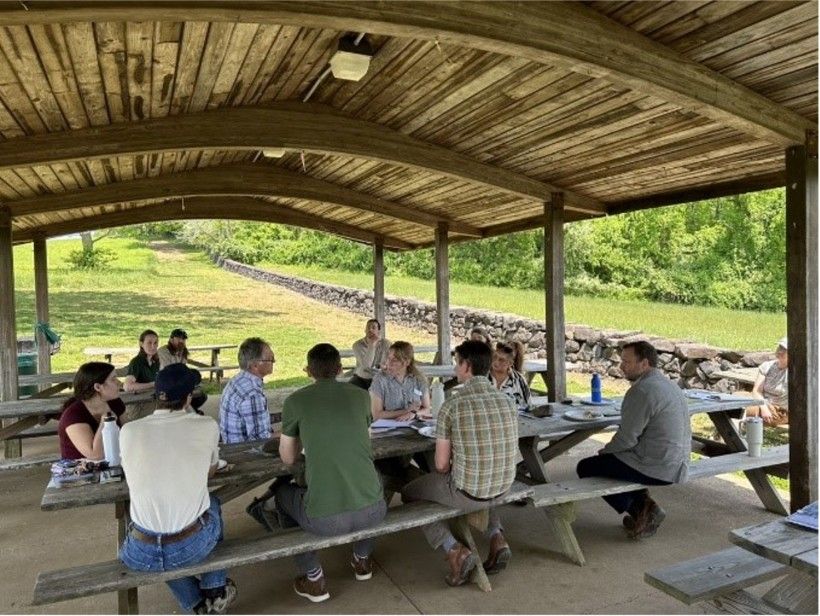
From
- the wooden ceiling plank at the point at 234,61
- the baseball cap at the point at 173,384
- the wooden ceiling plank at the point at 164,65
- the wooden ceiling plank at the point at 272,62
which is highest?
the wooden ceiling plank at the point at 272,62

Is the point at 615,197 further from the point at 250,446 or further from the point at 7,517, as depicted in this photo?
the point at 7,517

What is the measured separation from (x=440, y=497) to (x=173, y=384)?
59.5 inches

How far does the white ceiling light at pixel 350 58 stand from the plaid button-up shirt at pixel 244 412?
72.3 inches

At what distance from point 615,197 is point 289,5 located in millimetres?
4757

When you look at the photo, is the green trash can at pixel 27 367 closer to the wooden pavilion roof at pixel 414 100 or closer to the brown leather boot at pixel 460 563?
the wooden pavilion roof at pixel 414 100

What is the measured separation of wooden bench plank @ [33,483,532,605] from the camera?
101 inches

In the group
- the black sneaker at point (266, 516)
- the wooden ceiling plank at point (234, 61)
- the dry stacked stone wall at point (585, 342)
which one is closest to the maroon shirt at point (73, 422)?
the black sneaker at point (266, 516)

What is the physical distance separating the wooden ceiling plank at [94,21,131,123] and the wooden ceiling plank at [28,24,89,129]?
157 mm

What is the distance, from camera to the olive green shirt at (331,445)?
3.01 metres

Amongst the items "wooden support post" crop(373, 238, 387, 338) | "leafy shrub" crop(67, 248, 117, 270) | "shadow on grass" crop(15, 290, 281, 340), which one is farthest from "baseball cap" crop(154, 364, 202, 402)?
"leafy shrub" crop(67, 248, 117, 270)

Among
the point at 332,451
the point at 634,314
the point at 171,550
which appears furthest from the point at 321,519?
the point at 634,314

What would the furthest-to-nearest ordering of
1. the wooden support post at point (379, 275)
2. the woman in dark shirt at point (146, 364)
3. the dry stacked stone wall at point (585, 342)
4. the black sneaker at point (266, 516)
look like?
the wooden support post at point (379, 275) → the dry stacked stone wall at point (585, 342) → the woman in dark shirt at point (146, 364) → the black sneaker at point (266, 516)

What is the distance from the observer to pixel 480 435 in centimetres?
319

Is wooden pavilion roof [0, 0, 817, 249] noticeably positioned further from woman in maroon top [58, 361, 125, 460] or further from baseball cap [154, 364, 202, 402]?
woman in maroon top [58, 361, 125, 460]
